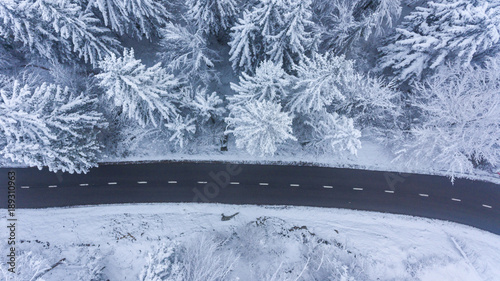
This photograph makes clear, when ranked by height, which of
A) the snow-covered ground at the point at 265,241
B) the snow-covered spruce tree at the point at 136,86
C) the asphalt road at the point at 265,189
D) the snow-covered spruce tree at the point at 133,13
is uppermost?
the snow-covered spruce tree at the point at 133,13

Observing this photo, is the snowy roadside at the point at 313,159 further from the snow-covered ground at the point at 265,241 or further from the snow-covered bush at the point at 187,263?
the snow-covered bush at the point at 187,263

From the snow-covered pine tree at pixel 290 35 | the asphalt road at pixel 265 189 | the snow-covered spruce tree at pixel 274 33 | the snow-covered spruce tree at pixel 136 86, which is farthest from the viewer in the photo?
the asphalt road at pixel 265 189

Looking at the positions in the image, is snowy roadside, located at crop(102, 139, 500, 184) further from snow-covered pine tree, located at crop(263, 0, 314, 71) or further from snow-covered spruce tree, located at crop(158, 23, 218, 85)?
snow-covered pine tree, located at crop(263, 0, 314, 71)

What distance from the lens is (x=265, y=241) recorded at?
65.7ft

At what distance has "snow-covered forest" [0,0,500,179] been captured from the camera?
15461mm

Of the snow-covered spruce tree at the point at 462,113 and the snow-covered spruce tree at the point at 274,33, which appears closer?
the snow-covered spruce tree at the point at 274,33

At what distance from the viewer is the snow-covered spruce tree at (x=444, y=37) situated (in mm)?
16625

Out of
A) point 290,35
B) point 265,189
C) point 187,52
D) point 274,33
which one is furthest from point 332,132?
point 187,52

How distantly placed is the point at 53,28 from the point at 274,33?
15288mm

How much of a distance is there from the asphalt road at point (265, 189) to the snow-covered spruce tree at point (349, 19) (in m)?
10.9

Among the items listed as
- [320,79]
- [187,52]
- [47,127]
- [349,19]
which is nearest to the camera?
[320,79]

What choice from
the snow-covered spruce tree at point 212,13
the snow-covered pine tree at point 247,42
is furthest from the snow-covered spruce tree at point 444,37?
the snow-covered spruce tree at point 212,13

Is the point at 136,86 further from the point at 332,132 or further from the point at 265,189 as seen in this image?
the point at 265,189

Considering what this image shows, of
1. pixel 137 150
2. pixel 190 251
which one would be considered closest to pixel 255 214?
pixel 190 251
